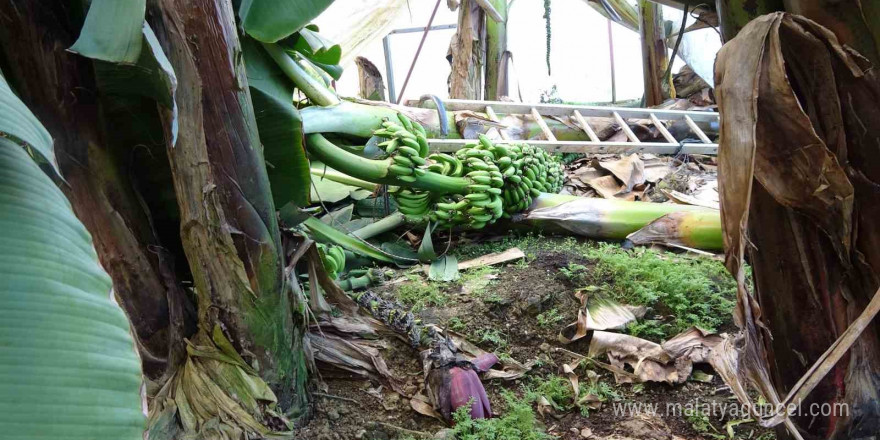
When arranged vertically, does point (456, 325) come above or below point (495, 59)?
below

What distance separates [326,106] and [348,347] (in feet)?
3.77

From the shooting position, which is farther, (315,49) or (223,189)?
(315,49)

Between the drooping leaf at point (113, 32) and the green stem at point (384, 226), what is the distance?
167 cm

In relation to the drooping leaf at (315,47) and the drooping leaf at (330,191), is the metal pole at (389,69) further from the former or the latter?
the drooping leaf at (315,47)

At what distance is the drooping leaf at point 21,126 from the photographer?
1.15 ft

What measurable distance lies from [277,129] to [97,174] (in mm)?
350

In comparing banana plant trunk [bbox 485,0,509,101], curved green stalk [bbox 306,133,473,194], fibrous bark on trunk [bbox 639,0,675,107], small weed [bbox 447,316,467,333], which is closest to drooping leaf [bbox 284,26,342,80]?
curved green stalk [bbox 306,133,473,194]

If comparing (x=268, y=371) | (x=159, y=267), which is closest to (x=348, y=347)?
(x=268, y=371)

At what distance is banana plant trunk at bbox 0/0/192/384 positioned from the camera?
828mm

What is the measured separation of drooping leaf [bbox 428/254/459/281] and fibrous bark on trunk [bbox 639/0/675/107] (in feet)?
11.9

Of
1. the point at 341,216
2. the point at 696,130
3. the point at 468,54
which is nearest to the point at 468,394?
the point at 341,216

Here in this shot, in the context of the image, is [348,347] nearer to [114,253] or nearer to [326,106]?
[114,253]

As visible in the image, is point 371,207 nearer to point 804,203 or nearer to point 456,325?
point 456,325

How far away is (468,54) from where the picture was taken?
4.88 m
